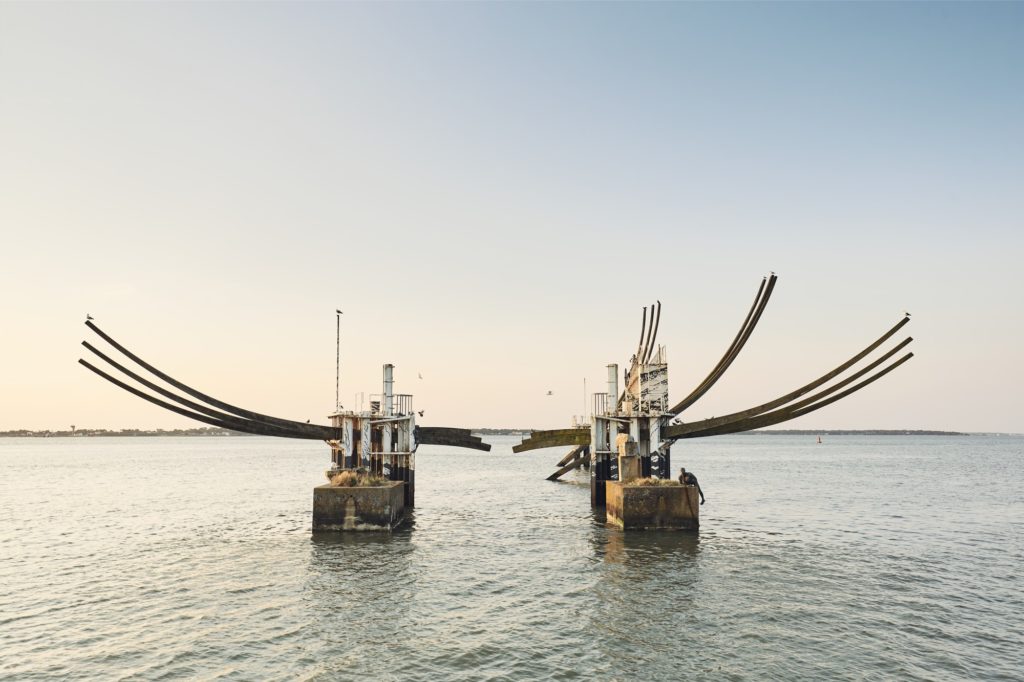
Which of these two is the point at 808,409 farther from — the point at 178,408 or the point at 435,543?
the point at 178,408

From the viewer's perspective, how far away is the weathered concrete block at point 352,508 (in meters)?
32.6

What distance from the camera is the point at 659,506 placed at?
32469 mm

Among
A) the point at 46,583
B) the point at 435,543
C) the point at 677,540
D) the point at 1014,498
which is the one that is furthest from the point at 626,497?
the point at 1014,498

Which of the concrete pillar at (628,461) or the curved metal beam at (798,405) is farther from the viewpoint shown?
the concrete pillar at (628,461)

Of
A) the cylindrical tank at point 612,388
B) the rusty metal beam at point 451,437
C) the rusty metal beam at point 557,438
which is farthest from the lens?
the rusty metal beam at point 557,438

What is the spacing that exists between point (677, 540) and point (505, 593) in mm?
12066

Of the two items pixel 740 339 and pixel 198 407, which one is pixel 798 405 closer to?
pixel 740 339

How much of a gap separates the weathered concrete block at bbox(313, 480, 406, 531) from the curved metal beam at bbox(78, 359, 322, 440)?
455cm

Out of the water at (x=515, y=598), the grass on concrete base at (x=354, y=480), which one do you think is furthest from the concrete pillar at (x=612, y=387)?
the grass on concrete base at (x=354, y=480)

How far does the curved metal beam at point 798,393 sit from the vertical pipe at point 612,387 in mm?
4209

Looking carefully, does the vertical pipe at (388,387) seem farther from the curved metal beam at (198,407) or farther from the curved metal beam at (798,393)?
the curved metal beam at (798,393)

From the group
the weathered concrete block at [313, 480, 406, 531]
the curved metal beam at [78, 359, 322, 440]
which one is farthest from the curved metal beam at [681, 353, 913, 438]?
the curved metal beam at [78, 359, 322, 440]

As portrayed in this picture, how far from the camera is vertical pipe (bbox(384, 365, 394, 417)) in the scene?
38219mm

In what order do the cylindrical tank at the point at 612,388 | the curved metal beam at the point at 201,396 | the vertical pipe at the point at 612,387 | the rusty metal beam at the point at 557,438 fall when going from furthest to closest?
the rusty metal beam at the point at 557,438 < the vertical pipe at the point at 612,387 < the cylindrical tank at the point at 612,388 < the curved metal beam at the point at 201,396
